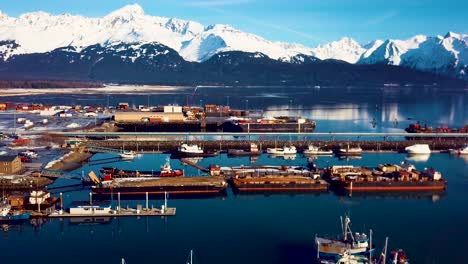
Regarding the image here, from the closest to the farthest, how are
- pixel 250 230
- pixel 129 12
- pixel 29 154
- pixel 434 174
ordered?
pixel 250 230, pixel 434 174, pixel 29 154, pixel 129 12

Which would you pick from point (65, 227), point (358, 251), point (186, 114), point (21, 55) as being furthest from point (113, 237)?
point (21, 55)

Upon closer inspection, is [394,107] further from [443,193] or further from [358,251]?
[358,251]

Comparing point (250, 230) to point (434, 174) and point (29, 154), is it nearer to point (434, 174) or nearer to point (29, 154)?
point (434, 174)

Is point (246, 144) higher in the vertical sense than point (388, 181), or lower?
higher

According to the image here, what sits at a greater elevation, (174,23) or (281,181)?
(174,23)

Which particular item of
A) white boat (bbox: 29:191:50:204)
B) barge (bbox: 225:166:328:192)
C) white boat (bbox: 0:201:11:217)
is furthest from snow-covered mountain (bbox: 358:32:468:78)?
white boat (bbox: 0:201:11:217)

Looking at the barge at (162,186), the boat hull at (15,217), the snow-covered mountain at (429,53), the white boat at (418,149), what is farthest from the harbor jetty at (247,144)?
the snow-covered mountain at (429,53)

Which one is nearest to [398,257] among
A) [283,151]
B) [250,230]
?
[250,230]
